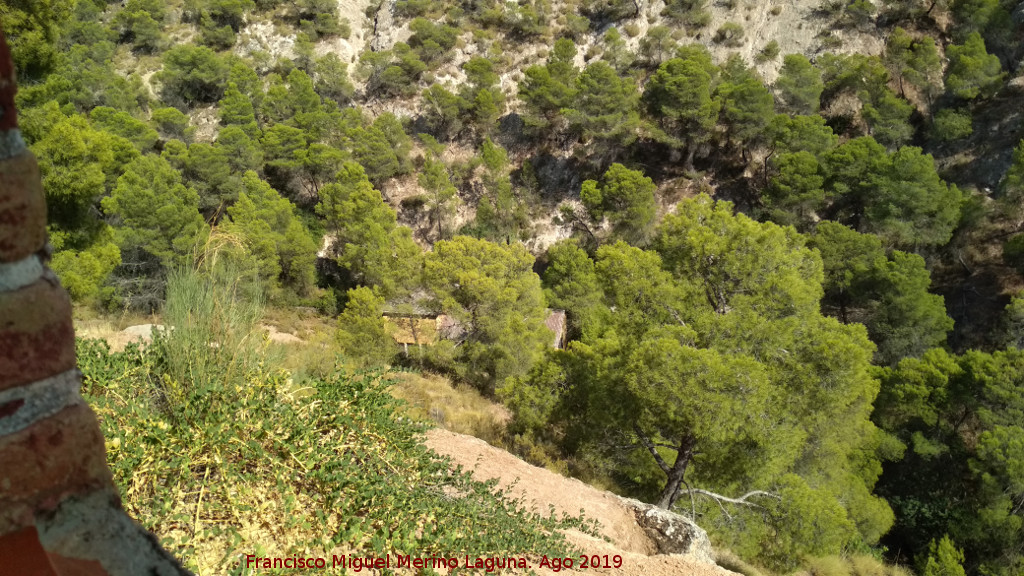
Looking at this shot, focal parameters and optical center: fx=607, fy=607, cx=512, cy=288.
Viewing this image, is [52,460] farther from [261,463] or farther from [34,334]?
[261,463]

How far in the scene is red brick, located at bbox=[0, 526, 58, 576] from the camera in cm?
65

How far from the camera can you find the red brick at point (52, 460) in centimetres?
66

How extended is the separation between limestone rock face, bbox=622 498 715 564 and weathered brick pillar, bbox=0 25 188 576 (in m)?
5.18

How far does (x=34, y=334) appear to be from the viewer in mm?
689

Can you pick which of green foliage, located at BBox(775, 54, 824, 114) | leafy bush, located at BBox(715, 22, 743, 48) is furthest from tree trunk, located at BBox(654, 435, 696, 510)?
leafy bush, located at BBox(715, 22, 743, 48)

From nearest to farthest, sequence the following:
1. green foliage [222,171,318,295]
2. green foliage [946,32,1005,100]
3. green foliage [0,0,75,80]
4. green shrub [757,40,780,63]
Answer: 1. green foliage [0,0,75,80]
2. green foliage [222,171,318,295]
3. green foliage [946,32,1005,100]
4. green shrub [757,40,780,63]

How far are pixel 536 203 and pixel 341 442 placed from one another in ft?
79.8

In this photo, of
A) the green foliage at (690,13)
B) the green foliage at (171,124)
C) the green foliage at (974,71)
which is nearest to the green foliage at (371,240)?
the green foliage at (171,124)

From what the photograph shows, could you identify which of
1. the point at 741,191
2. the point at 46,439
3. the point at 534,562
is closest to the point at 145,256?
the point at 534,562

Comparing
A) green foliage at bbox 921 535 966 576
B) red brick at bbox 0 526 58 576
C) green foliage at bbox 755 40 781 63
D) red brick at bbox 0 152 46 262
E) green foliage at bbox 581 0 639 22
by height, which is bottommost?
green foliage at bbox 921 535 966 576

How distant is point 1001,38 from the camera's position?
2428 centimetres

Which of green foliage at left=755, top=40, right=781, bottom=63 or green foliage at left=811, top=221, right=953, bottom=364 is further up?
green foliage at left=755, top=40, right=781, bottom=63

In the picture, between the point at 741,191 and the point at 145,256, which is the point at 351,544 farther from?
the point at 741,191

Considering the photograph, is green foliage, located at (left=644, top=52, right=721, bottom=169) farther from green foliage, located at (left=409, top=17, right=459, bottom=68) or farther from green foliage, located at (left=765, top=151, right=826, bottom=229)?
green foliage, located at (left=409, top=17, right=459, bottom=68)
